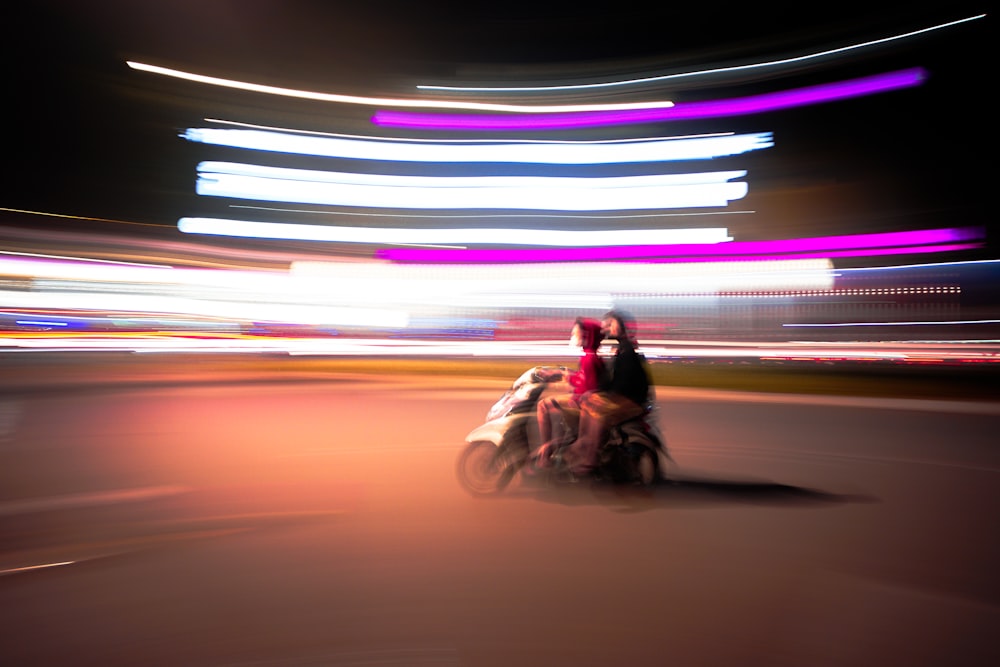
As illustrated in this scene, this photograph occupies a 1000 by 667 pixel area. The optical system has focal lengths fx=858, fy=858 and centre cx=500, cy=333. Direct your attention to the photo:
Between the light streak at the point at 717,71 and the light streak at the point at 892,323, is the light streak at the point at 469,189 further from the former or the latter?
the light streak at the point at 892,323

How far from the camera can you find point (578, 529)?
570cm

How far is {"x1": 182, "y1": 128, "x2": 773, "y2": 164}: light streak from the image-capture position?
25719 mm

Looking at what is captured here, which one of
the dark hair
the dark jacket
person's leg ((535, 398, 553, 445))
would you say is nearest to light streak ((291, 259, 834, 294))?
the dark hair

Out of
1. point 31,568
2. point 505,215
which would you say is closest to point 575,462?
point 31,568

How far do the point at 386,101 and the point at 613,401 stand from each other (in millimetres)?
26529

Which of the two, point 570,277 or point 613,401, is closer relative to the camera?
point 613,401

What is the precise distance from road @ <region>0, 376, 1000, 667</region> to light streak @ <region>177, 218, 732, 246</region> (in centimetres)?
1528

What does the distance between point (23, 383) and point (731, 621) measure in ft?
65.1

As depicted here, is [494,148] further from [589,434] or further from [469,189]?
[589,434]

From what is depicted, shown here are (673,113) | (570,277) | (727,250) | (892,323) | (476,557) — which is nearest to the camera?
(476,557)

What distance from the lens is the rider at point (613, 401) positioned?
264 inches

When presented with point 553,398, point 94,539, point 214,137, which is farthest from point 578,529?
point 214,137

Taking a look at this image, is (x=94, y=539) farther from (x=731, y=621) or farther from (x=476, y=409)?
(x=476, y=409)

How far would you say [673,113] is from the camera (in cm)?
2717
